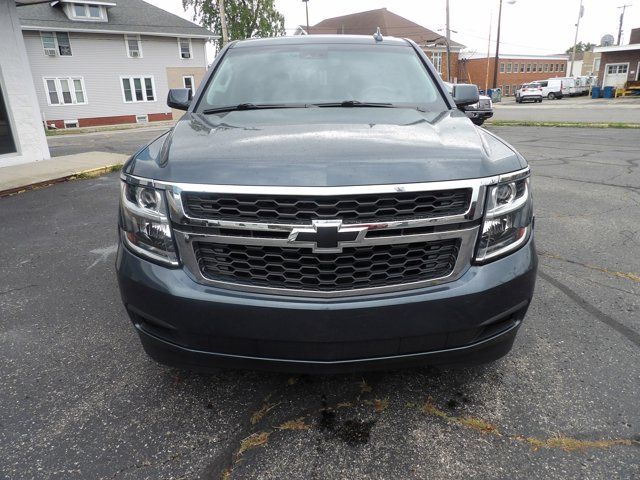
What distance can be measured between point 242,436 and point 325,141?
4.68ft

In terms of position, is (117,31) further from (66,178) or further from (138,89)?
(66,178)

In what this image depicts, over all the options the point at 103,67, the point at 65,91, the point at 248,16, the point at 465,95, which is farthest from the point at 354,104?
the point at 248,16

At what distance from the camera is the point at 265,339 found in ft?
→ 6.34

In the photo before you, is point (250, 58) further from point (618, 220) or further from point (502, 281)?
point (618, 220)

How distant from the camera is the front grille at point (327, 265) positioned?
1918 millimetres

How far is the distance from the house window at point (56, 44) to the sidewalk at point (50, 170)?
21307mm

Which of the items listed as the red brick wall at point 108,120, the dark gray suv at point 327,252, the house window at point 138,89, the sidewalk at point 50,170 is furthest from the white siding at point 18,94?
the house window at point 138,89

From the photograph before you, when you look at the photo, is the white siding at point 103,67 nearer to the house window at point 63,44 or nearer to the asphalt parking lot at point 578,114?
the house window at point 63,44

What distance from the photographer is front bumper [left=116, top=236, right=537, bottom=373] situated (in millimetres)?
1897

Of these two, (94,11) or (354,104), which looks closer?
(354,104)

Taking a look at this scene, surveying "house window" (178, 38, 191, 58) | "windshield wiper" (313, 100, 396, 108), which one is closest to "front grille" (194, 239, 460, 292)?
"windshield wiper" (313, 100, 396, 108)

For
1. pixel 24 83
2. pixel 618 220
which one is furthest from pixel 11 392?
pixel 24 83

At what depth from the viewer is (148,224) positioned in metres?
2.04

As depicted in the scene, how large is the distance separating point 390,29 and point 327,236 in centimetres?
5880
